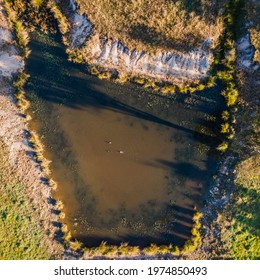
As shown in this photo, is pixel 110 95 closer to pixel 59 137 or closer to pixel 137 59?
pixel 137 59

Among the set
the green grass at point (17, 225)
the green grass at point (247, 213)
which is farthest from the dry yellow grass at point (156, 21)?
the green grass at point (17, 225)

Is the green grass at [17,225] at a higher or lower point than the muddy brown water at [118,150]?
lower

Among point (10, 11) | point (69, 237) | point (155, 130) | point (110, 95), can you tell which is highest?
point (10, 11)

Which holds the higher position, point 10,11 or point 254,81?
point 10,11

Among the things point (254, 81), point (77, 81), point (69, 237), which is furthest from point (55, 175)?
point (254, 81)

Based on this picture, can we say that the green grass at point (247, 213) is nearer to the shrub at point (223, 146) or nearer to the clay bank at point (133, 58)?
the shrub at point (223, 146)

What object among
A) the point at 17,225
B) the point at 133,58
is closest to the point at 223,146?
the point at 133,58

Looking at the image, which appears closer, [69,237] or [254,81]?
[254,81]
